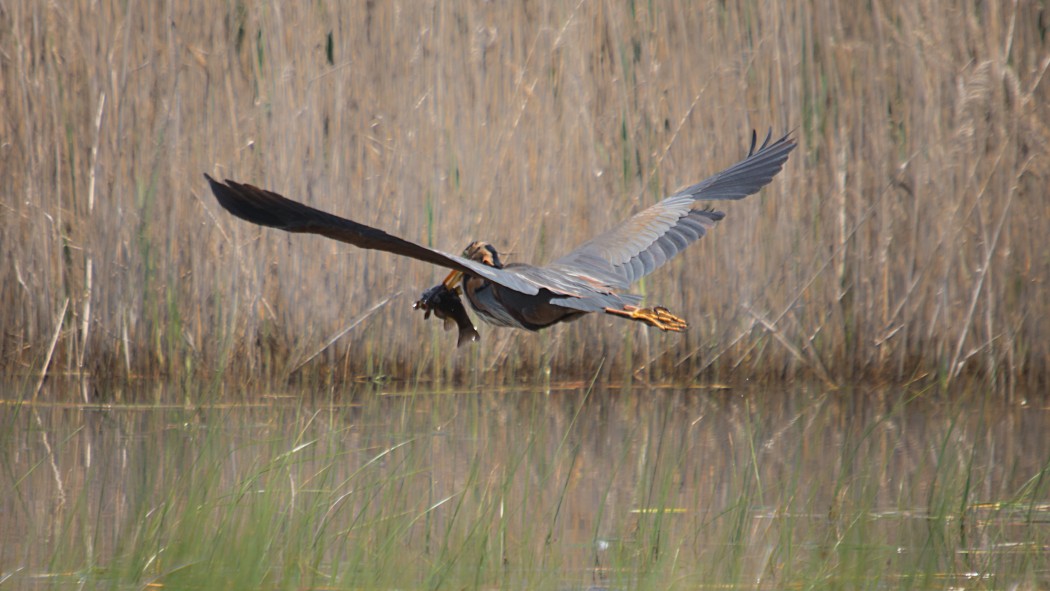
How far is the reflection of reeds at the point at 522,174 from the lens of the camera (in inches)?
191

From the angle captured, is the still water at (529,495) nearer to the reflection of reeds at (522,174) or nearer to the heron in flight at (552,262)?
the reflection of reeds at (522,174)

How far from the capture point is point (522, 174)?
4953 millimetres

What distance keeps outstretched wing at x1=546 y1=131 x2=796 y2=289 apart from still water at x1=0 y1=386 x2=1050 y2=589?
45 cm

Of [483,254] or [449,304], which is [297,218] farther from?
[449,304]

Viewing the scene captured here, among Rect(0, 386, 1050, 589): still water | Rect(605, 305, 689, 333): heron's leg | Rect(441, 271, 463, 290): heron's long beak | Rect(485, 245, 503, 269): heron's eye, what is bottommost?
Rect(0, 386, 1050, 589): still water

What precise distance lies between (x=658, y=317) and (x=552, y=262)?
418mm

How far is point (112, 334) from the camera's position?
4852 mm

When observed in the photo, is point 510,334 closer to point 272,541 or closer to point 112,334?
point 112,334

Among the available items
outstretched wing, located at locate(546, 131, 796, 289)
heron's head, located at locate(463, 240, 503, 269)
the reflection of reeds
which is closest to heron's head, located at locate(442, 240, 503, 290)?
heron's head, located at locate(463, 240, 503, 269)

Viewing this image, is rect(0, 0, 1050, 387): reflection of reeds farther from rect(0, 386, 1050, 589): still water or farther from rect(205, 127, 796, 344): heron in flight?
rect(205, 127, 796, 344): heron in flight

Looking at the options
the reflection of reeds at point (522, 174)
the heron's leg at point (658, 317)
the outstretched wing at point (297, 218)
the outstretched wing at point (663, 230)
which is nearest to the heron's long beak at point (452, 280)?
the outstretched wing at point (663, 230)

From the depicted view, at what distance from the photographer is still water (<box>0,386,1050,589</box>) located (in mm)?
2641

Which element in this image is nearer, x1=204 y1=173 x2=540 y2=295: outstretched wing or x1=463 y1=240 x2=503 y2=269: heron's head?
x1=204 y1=173 x2=540 y2=295: outstretched wing

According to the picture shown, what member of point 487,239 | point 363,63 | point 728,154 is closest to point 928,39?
point 728,154
